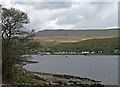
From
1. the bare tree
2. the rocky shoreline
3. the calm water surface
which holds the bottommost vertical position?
the calm water surface

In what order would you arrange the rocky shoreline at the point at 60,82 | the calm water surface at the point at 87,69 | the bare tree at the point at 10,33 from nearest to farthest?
the bare tree at the point at 10,33 < the rocky shoreline at the point at 60,82 < the calm water surface at the point at 87,69

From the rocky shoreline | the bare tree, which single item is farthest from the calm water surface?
the bare tree

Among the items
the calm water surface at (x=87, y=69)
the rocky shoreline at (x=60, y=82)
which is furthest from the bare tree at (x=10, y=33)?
the calm water surface at (x=87, y=69)

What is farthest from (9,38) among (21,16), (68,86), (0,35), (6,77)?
(68,86)

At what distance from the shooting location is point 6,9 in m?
31.2

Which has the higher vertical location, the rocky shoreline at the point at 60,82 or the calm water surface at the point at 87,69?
the rocky shoreline at the point at 60,82

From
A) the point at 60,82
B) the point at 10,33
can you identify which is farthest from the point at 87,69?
the point at 10,33

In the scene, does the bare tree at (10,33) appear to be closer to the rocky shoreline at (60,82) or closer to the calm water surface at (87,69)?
the rocky shoreline at (60,82)

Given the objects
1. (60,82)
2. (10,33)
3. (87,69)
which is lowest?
(87,69)

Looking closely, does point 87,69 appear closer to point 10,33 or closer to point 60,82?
point 60,82

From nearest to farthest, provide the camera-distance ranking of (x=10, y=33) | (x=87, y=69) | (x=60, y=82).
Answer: (x=10, y=33) < (x=60, y=82) < (x=87, y=69)

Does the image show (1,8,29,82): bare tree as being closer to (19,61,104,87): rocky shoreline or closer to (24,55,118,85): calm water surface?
(19,61,104,87): rocky shoreline

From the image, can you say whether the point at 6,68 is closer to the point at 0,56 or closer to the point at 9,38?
the point at 0,56

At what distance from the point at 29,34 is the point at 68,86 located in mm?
14401
